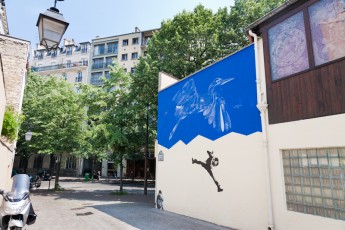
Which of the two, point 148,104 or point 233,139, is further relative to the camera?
point 148,104

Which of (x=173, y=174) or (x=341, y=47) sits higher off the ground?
(x=341, y=47)

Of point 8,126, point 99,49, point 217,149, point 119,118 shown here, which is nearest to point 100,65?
point 99,49

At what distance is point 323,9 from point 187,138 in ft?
23.4

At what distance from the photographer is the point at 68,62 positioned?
53406 millimetres

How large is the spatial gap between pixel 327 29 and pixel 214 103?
4.84 m

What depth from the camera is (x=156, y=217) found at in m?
10.7

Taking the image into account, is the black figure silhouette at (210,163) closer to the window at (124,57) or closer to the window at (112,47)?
the window at (124,57)

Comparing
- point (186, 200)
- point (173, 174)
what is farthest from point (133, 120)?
point (186, 200)

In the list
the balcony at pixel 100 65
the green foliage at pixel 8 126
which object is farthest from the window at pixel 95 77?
the green foliage at pixel 8 126

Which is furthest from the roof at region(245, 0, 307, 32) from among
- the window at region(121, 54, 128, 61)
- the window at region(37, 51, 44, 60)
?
the window at region(37, 51, 44, 60)

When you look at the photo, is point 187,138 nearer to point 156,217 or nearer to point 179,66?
point 156,217

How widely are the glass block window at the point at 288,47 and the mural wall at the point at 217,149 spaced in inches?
37.5

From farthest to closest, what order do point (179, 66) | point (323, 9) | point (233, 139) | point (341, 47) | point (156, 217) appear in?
1. point (179, 66)
2. point (156, 217)
3. point (233, 139)
4. point (323, 9)
5. point (341, 47)

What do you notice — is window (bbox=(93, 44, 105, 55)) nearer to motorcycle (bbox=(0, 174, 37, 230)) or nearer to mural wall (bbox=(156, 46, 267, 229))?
mural wall (bbox=(156, 46, 267, 229))
